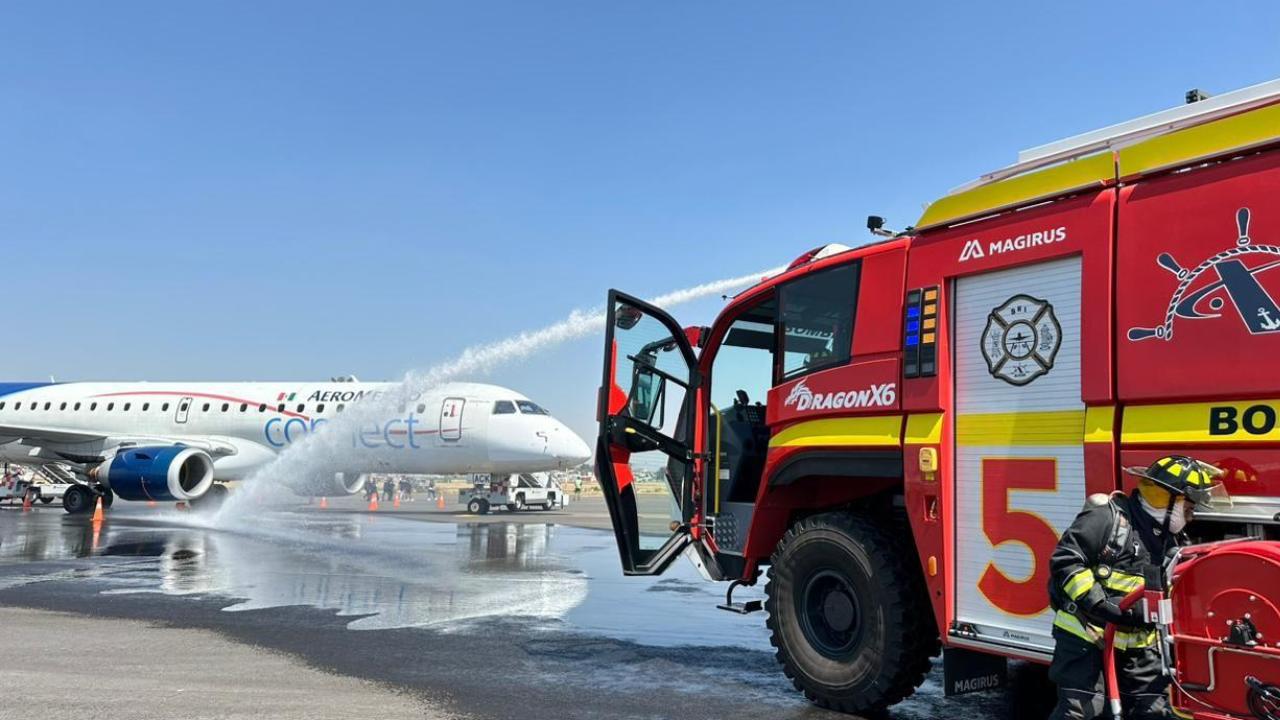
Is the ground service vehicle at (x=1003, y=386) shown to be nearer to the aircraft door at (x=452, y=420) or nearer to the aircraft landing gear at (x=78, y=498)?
the aircraft door at (x=452, y=420)

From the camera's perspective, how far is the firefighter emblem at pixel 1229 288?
13.3ft

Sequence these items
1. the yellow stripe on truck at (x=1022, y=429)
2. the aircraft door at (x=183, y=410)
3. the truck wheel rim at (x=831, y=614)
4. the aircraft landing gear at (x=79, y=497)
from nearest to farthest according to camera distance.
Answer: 1. the yellow stripe on truck at (x=1022, y=429)
2. the truck wheel rim at (x=831, y=614)
3. the aircraft landing gear at (x=79, y=497)
4. the aircraft door at (x=183, y=410)

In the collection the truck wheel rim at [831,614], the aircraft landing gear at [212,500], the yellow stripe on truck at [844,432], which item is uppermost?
the yellow stripe on truck at [844,432]

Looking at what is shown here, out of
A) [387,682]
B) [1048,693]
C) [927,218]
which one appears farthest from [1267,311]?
[387,682]

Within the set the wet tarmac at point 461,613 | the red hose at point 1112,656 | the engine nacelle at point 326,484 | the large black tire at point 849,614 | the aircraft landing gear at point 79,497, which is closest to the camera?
the red hose at point 1112,656

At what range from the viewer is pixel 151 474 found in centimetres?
2322

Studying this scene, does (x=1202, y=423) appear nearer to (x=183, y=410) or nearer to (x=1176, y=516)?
(x=1176, y=516)

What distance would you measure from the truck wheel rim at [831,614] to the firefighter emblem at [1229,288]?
2333 millimetres

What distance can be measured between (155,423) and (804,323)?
28.4 meters

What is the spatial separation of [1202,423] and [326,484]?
92.1ft

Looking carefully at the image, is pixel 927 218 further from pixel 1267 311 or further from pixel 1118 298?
pixel 1267 311

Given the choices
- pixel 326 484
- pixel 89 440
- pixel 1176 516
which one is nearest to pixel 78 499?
pixel 89 440

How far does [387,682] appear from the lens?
21.8ft

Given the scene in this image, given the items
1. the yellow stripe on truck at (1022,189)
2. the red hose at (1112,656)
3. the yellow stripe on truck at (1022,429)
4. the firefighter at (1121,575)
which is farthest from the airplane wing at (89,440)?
the red hose at (1112,656)
